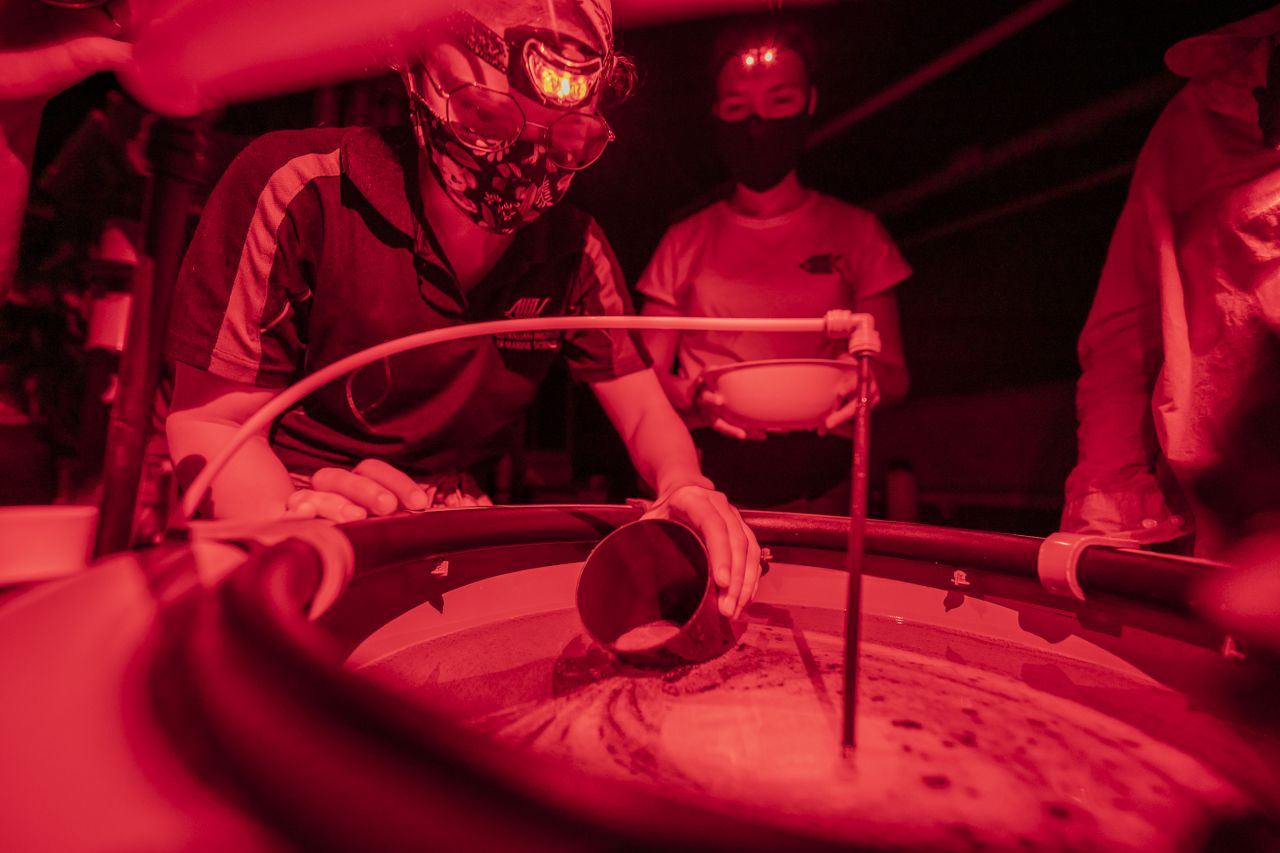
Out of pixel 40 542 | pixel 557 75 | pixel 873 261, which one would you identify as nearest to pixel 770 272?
pixel 873 261

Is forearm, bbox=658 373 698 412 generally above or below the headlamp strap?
below

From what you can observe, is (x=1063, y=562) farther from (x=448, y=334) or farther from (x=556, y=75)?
(x=556, y=75)

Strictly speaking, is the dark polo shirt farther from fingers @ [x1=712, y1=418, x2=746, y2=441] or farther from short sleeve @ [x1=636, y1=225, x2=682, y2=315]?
short sleeve @ [x1=636, y1=225, x2=682, y2=315]

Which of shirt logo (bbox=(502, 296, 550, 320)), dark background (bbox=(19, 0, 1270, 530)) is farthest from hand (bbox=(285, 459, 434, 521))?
dark background (bbox=(19, 0, 1270, 530))

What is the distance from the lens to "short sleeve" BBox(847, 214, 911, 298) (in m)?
2.02

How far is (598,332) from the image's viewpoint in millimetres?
1313

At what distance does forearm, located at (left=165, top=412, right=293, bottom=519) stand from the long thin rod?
28.1 inches

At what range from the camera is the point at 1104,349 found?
1245 millimetres

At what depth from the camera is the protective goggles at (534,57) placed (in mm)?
898

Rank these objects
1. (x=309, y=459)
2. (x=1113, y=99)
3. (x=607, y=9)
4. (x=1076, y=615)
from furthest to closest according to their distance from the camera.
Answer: (x=1113, y=99)
(x=309, y=459)
(x=607, y=9)
(x=1076, y=615)

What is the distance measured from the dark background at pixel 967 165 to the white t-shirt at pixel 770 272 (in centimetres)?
99

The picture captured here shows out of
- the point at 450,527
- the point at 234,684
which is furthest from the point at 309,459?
the point at 234,684

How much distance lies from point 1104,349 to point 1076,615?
74 cm

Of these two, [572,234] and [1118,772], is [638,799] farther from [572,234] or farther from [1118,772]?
[572,234]
